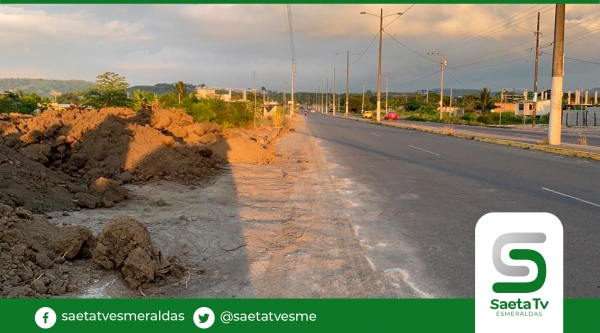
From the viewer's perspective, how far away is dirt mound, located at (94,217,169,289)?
4855 millimetres

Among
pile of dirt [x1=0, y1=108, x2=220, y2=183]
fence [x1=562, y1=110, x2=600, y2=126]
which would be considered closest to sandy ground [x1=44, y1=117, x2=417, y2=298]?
pile of dirt [x1=0, y1=108, x2=220, y2=183]

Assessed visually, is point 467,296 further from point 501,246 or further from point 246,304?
point 246,304

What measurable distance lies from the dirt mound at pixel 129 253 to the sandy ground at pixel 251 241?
13 centimetres

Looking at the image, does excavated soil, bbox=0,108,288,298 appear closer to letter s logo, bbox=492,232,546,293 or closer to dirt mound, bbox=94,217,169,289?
dirt mound, bbox=94,217,169,289

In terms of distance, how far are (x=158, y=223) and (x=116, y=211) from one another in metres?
1.03

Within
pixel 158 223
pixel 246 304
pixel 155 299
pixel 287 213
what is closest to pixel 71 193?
pixel 158 223

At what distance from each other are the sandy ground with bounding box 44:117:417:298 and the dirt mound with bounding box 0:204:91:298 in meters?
0.30

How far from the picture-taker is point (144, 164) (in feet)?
35.2

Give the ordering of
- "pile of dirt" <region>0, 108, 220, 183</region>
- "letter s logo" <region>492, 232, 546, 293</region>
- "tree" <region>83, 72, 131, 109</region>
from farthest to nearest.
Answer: "tree" <region>83, 72, 131, 109</region>, "pile of dirt" <region>0, 108, 220, 183</region>, "letter s logo" <region>492, 232, 546, 293</region>

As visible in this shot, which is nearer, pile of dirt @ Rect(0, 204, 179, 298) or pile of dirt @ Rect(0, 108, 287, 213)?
pile of dirt @ Rect(0, 204, 179, 298)

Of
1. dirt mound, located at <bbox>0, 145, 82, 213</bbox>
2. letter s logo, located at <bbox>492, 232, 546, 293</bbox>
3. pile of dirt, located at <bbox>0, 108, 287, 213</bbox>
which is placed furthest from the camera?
pile of dirt, located at <bbox>0, 108, 287, 213</bbox>

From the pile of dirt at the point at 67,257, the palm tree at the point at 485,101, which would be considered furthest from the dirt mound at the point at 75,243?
the palm tree at the point at 485,101

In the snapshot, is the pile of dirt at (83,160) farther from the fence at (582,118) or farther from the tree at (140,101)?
the fence at (582,118)

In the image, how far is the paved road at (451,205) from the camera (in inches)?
212
